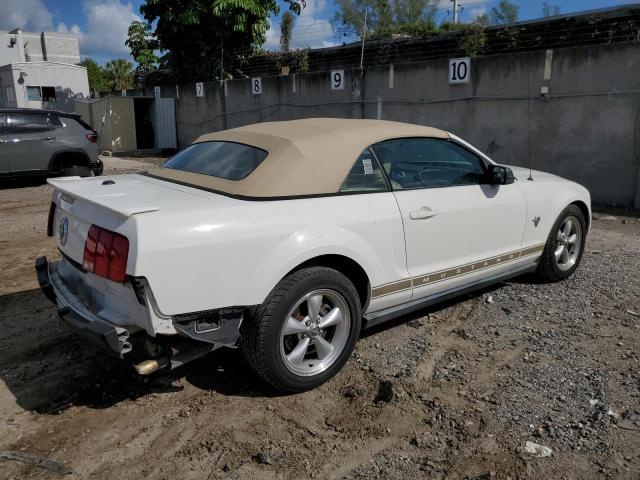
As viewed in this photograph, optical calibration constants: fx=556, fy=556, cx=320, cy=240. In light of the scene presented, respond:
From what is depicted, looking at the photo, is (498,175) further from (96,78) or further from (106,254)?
(96,78)

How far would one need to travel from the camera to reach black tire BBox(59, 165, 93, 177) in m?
11.3

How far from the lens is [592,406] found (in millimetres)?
3209

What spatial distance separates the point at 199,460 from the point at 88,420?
77cm

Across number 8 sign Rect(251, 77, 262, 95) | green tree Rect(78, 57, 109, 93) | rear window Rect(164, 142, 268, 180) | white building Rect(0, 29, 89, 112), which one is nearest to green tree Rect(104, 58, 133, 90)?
green tree Rect(78, 57, 109, 93)

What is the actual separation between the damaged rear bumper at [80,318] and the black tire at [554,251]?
381 cm

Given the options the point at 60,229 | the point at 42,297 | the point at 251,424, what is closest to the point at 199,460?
the point at 251,424

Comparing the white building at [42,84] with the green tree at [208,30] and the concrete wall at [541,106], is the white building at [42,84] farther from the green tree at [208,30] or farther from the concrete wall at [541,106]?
the concrete wall at [541,106]

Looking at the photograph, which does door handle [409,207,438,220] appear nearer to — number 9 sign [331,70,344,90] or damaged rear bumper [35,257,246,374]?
damaged rear bumper [35,257,246,374]

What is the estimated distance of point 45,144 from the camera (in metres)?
11.1

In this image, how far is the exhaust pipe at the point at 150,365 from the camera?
2797 millimetres

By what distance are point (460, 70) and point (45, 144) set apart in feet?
27.5

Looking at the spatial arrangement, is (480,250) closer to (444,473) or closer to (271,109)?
(444,473)

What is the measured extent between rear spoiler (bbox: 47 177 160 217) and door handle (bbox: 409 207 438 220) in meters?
1.69

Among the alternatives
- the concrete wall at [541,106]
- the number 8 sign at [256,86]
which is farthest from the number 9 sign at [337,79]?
the number 8 sign at [256,86]
